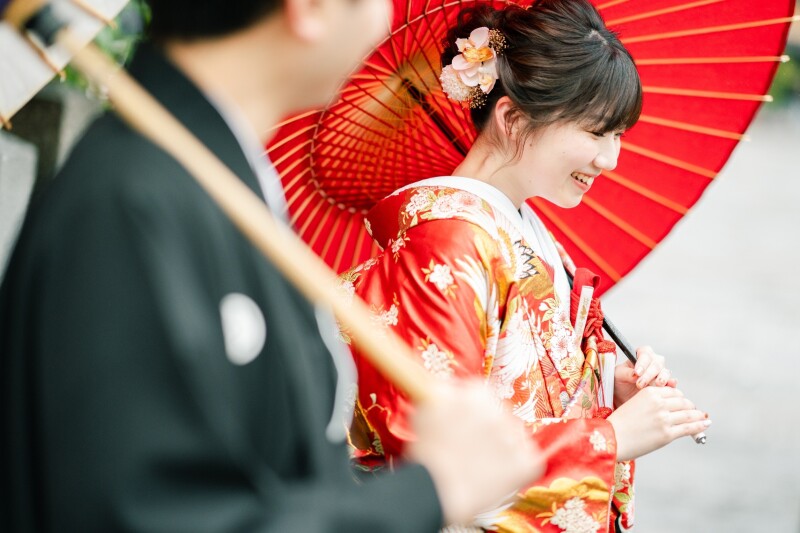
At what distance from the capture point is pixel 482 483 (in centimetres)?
100

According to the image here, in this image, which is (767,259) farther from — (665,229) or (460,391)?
(460,391)

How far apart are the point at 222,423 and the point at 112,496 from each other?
11cm

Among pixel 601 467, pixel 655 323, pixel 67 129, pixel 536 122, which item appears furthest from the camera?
pixel 655 323

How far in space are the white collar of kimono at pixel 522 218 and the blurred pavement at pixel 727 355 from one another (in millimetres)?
2311

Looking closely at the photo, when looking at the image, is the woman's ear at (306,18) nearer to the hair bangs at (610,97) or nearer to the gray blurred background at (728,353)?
the hair bangs at (610,97)

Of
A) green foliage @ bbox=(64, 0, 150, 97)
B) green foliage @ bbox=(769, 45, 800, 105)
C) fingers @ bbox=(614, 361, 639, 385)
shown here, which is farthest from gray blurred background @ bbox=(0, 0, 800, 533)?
green foliage @ bbox=(769, 45, 800, 105)

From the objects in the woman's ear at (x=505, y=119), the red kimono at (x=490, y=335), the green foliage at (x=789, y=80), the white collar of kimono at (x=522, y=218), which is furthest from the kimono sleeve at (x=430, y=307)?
the green foliage at (x=789, y=80)

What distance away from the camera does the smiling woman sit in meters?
1.76

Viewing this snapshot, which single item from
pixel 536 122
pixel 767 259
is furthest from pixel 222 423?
pixel 767 259

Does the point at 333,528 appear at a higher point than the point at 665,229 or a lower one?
higher

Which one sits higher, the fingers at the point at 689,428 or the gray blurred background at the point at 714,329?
the fingers at the point at 689,428

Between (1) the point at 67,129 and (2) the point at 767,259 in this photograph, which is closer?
(1) the point at 67,129

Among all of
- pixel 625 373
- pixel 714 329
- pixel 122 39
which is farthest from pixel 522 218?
pixel 714 329

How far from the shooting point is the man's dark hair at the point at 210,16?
0.96 meters
